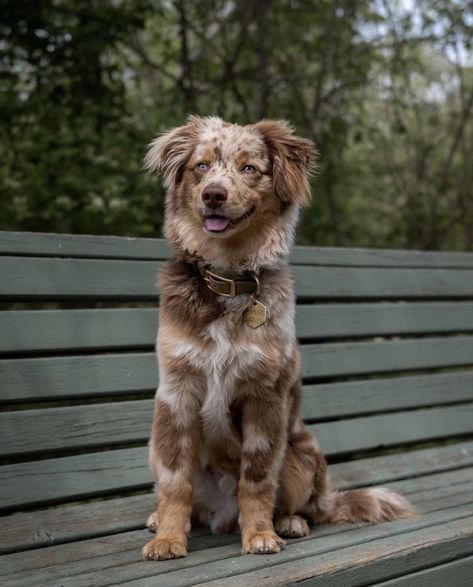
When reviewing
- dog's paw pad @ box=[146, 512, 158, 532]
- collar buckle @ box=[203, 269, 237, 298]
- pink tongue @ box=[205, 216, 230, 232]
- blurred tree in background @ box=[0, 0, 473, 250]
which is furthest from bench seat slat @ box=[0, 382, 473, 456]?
blurred tree in background @ box=[0, 0, 473, 250]

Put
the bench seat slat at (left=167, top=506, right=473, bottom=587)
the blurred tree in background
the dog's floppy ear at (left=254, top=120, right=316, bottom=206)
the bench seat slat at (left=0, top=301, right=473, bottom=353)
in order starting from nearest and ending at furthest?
the bench seat slat at (left=167, top=506, right=473, bottom=587)
the dog's floppy ear at (left=254, top=120, right=316, bottom=206)
the bench seat slat at (left=0, top=301, right=473, bottom=353)
the blurred tree in background

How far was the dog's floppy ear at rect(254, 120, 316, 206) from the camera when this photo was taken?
2.81 meters

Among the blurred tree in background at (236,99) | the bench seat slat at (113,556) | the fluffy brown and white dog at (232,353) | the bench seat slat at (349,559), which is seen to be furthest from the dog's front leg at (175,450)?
the blurred tree in background at (236,99)

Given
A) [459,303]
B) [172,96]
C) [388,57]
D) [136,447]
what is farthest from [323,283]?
[388,57]

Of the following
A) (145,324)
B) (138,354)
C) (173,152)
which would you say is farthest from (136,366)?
(173,152)

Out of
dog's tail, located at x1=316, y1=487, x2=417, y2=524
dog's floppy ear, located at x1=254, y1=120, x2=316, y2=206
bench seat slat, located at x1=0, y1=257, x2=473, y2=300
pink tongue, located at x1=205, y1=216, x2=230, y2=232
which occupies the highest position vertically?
dog's floppy ear, located at x1=254, y1=120, x2=316, y2=206

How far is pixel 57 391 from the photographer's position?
117 inches

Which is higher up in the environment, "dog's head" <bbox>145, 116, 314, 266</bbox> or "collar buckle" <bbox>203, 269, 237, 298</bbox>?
"dog's head" <bbox>145, 116, 314, 266</bbox>

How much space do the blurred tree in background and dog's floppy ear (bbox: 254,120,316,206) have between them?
2313 mm

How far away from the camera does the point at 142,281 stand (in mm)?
3318

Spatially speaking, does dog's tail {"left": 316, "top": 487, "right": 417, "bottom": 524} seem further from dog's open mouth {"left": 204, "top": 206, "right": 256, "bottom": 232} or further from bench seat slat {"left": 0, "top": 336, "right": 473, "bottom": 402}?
dog's open mouth {"left": 204, "top": 206, "right": 256, "bottom": 232}

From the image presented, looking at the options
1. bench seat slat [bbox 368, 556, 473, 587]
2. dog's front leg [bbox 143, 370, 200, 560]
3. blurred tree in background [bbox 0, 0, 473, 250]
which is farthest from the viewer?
blurred tree in background [bbox 0, 0, 473, 250]

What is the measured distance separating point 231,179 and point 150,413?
1056 mm

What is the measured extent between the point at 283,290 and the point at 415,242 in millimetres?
5758
